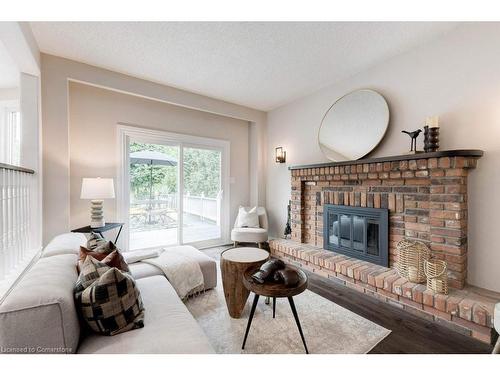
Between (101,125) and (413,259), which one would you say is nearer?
(413,259)

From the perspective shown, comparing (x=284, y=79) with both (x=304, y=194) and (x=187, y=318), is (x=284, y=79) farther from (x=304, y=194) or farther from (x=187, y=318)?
(x=187, y=318)

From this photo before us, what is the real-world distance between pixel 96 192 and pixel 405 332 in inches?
132

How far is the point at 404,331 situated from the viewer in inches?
69.6

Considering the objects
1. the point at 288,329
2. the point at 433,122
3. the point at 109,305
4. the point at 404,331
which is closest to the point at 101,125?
the point at 109,305

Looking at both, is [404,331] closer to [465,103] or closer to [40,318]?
[465,103]

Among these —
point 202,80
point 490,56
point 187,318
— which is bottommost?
point 187,318

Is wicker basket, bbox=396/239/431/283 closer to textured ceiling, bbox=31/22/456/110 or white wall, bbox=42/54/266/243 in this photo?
textured ceiling, bbox=31/22/456/110

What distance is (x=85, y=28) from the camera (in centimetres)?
210

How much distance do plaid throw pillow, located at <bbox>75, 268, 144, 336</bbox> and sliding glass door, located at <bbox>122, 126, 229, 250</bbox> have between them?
242cm

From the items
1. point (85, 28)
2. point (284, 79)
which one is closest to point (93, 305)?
point (85, 28)

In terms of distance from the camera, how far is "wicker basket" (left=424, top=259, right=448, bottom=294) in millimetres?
1905

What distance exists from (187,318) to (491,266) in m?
2.62

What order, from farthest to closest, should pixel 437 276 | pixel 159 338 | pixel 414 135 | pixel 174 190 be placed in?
pixel 174 190 < pixel 414 135 < pixel 437 276 < pixel 159 338

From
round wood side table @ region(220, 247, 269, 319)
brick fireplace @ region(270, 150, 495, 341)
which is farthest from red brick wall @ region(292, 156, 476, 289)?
round wood side table @ region(220, 247, 269, 319)
